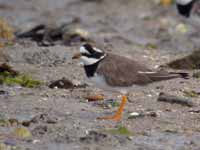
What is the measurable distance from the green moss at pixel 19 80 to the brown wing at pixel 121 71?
50.6 inches

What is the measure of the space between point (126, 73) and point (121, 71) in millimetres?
56

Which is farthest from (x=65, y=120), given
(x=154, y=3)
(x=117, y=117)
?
(x=154, y=3)

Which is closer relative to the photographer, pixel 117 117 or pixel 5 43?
pixel 117 117

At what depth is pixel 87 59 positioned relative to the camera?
308 inches

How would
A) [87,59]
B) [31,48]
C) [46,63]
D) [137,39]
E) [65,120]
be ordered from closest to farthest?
[65,120]
[87,59]
[46,63]
[31,48]
[137,39]

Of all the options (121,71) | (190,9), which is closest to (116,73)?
(121,71)

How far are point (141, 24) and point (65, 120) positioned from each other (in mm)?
7463

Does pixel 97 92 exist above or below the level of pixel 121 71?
below

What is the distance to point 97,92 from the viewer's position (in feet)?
28.6

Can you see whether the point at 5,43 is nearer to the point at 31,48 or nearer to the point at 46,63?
the point at 31,48

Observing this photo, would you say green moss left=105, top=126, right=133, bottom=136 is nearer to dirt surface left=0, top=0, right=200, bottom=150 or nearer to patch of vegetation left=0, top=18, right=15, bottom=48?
dirt surface left=0, top=0, right=200, bottom=150

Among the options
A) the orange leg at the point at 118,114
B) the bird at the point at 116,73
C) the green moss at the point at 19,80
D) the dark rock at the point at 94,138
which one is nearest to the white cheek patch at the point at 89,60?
the bird at the point at 116,73

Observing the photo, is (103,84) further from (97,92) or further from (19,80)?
(19,80)

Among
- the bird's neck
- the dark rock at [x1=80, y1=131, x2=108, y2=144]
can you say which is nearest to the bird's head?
the dark rock at [x1=80, y1=131, x2=108, y2=144]
